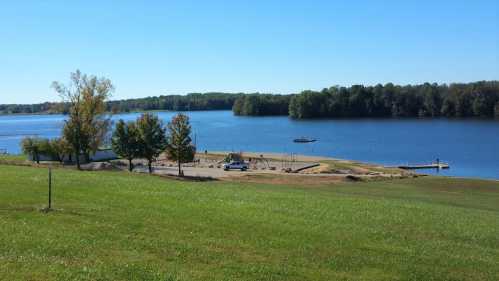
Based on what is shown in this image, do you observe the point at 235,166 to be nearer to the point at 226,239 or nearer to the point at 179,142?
the point at 179,142

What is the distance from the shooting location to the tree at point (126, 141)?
212 feet

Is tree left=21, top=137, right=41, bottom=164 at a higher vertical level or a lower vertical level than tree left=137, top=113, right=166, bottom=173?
lower

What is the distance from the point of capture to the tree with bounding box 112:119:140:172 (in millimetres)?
64500

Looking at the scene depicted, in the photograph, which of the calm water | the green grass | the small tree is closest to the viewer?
the green grass

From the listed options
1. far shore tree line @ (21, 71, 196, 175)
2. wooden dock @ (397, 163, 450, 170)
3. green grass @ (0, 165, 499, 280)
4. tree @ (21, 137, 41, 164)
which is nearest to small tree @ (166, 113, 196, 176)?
far shore tree line @ (21, 71, 196, 175)

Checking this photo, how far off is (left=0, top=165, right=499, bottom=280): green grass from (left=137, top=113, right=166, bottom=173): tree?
38.0 metres

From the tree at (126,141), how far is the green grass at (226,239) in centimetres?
3859

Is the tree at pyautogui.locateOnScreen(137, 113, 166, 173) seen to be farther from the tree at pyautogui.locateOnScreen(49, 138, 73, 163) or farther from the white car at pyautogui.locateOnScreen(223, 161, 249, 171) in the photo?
the white car at pyautogui.locateOnScreen(223, 161, 249, 171)

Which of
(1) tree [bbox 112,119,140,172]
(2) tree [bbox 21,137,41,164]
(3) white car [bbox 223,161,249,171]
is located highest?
(1) tree [bbox 112,119,140,172]

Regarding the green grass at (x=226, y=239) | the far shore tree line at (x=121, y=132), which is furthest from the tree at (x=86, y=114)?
the green grass at (x=226, y=239)

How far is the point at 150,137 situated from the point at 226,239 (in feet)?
163

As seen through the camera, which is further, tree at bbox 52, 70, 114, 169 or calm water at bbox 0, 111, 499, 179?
calm water at bbox 0, 111, 499, 179

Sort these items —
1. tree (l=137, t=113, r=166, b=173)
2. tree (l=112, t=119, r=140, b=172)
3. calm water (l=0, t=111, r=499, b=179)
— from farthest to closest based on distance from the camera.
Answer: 1. calm water (l=0, t=111, r=499, b=179)
2. tree (l=112, t=119, r=140, b=172)
3. tree (l=137, t=113, r=166, b=173)

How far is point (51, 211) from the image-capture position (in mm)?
17812
